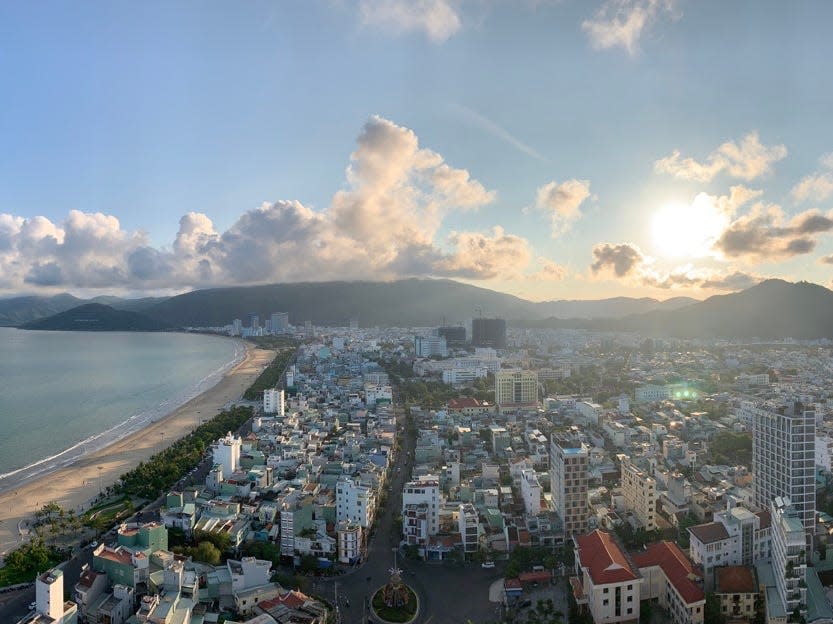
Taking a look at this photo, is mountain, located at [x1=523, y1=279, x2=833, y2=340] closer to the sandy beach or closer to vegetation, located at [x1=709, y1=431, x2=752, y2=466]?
vegetation, located at [x1=709, y1=431, x2=752, y2=466]

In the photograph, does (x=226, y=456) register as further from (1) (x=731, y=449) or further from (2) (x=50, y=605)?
(1) (x=731, y=449)

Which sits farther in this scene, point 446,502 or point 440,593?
point 446,502

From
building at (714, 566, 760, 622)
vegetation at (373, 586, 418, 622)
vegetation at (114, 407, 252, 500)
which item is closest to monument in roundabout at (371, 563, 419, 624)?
vegetation at (373, 586, 418, 622)

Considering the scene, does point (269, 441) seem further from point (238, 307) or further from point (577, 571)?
point (238, 307)

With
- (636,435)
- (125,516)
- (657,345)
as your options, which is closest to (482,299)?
(657,345)

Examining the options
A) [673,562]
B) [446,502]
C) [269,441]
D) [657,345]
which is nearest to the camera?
[673,562]

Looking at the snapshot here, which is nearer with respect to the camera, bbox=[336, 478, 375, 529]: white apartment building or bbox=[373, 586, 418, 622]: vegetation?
bbox=[373, 586, 418, 622]: vegetation

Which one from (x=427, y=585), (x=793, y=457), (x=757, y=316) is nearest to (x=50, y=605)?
(x=427, y=585)
